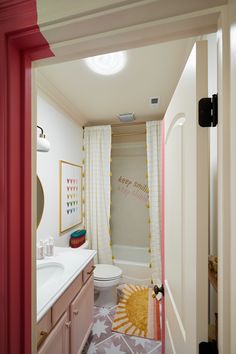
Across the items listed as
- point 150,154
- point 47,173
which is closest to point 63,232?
point 47,173

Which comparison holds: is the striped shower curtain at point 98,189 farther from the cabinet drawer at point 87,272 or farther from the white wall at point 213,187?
the white wall at point 213,187

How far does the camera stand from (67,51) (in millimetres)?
558

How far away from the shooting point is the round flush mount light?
1376mm

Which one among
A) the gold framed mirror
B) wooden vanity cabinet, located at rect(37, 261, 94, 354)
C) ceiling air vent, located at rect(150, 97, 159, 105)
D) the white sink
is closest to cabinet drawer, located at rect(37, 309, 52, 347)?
wooden vanity cabinet, located at rect(37, 261, 94, 354)

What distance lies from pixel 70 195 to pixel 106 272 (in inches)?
42.0

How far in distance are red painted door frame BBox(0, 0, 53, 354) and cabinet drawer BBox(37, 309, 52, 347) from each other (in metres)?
0.34

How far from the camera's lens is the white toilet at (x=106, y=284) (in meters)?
1.96

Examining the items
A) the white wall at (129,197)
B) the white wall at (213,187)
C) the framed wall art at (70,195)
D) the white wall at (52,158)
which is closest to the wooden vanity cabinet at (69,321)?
the white wall at (52,158)

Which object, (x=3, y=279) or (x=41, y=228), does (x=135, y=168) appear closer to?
(x=41, y=228)

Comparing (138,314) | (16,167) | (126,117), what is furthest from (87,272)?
(126,117)

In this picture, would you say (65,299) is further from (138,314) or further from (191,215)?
(138,314)

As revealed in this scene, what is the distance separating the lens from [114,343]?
5.15ft

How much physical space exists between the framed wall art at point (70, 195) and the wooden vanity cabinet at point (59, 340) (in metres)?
0.97

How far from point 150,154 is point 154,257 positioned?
56.1 inches
